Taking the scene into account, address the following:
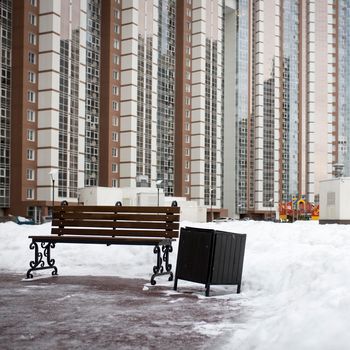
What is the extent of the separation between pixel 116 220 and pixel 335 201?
3100cm

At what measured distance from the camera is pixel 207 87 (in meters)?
98.6

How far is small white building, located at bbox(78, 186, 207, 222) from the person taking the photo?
6354 cm

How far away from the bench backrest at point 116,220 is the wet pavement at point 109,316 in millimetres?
1177

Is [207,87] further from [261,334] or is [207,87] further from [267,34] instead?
[261,334]

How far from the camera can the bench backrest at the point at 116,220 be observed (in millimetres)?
9719

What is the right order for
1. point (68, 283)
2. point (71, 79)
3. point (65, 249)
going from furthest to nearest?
point (71, 79) → point (65, 249) → point (68, 283)

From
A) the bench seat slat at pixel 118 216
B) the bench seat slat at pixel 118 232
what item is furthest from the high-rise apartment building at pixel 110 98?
the bench seat slat at pixel 118 232

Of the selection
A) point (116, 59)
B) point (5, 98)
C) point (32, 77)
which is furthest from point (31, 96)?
point (116, 59)

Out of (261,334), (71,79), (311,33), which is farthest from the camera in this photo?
(311,33)

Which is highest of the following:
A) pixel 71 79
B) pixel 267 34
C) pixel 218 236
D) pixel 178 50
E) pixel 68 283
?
pixel 267 34

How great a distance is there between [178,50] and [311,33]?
132 ft

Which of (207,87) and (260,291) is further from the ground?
(207,87)

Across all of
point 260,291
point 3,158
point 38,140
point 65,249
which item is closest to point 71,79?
point 38,140

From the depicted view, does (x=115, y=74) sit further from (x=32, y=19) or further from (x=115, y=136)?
(x=32, y=19)
